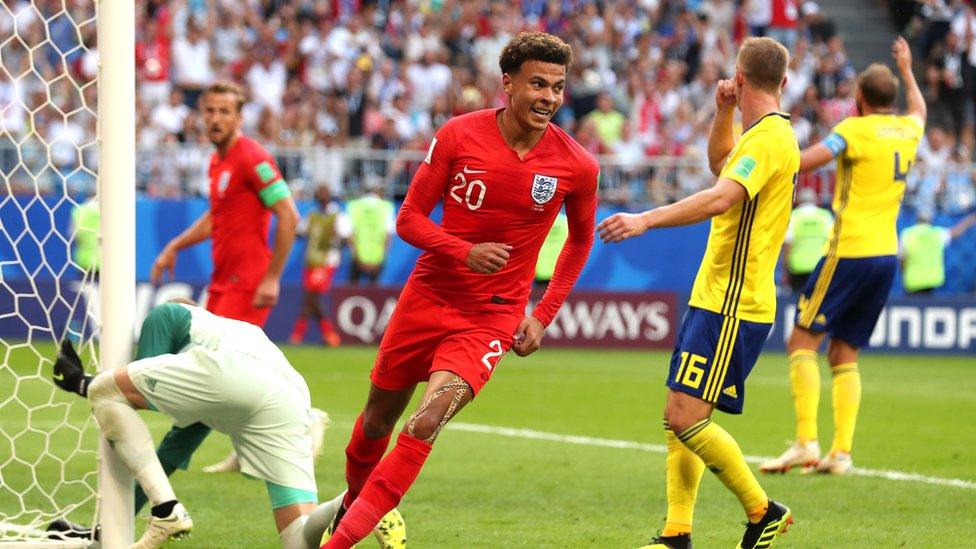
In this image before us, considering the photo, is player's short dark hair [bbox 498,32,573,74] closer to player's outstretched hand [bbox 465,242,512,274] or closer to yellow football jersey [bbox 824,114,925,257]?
player's outstretched hand [bbox 465,242,512,274]

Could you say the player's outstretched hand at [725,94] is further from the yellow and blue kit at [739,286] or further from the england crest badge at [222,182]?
the england crest badge at [222,182]

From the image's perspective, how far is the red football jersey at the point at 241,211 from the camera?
27.9 feet

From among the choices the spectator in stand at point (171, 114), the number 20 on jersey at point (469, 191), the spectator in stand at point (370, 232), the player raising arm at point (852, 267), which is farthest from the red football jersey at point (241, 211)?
the spectator in stand at point (171, 114)

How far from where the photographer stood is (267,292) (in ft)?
28.0

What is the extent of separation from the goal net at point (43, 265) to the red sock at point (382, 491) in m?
1.18

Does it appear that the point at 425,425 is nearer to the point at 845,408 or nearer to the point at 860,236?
the point at 845,408

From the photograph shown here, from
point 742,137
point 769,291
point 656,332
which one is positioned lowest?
point 656,332

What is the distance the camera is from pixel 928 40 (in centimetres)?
2584

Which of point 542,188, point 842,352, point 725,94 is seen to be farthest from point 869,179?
point 542,188

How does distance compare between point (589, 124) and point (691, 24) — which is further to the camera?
point (691, 24)

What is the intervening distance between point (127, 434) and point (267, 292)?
9.57 ft

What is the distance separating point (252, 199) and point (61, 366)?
3.10 m

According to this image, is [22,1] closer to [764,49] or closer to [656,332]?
[656,332]

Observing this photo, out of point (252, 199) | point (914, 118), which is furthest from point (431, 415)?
point (914, 118)
